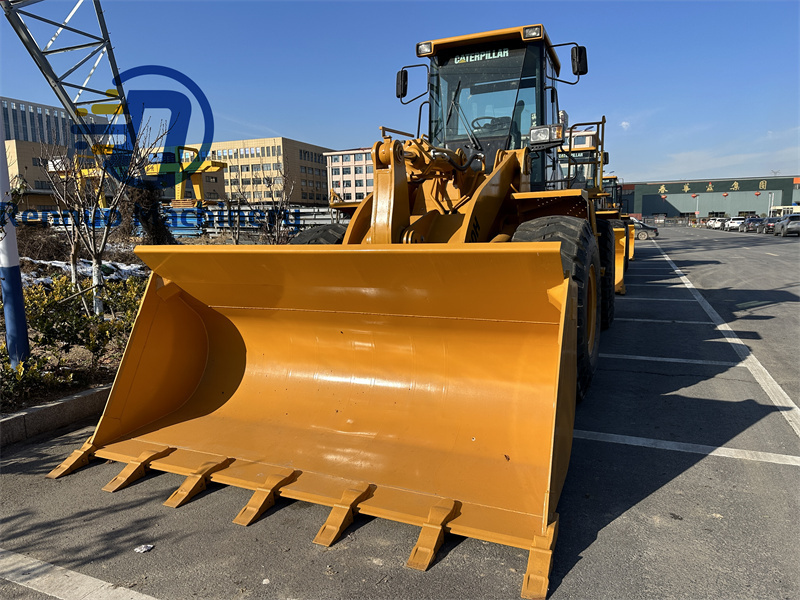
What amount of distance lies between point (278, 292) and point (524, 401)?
1.86 meters

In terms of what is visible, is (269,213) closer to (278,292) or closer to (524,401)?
(278,292)

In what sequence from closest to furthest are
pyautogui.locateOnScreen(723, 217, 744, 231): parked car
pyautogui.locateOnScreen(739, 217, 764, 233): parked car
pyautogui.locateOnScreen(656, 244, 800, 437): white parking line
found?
1. pyautogui.locateOnScreen(656, 244, 800, 437): white parking line
2. pyautogui.locateOnScreen(739, 217, 764, 233): parked car
3. pyautogui.locateOnScreen(723, 217, 744, 231): parked car

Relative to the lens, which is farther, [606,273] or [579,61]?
[606,273]

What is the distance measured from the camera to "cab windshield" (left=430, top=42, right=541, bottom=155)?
5.57 metres

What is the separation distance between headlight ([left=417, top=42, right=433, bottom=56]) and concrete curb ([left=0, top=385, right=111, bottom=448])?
4.83 metres

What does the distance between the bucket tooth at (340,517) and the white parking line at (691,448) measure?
6.24 feet

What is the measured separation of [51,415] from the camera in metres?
4.03

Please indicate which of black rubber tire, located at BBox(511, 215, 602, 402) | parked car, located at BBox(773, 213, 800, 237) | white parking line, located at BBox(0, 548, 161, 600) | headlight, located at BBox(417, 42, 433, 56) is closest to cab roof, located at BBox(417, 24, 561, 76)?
headlight, located at BBox(417, 42, 433, 56)

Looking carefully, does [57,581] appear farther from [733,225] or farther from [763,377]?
[733,225]

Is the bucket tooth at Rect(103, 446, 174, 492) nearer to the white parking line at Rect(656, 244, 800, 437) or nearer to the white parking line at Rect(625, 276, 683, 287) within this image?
the white parking line at Rect(656, 244, 800, 437)

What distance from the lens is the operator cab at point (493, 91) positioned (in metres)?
5.56

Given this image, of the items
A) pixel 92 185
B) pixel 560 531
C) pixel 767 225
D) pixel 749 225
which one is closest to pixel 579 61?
pixel 560 531

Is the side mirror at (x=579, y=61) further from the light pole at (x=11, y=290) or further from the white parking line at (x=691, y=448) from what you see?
the light pole at (x=11, y=290)

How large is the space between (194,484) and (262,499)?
0.48m
